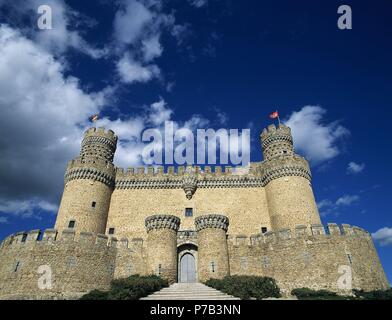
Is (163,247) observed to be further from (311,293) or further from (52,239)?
(311,293)

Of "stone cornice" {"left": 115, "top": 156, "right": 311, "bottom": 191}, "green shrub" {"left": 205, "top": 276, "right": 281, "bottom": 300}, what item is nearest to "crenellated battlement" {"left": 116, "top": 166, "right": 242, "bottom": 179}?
"stone cornice" {"left": 115, "top": 156, "right": 311, "bottom": 191}

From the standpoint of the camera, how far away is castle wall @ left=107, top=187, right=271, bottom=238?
86.5ft

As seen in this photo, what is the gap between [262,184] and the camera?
93.1 feet

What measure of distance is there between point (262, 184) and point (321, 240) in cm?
1015

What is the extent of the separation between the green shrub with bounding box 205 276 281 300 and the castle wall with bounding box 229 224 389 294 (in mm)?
2525

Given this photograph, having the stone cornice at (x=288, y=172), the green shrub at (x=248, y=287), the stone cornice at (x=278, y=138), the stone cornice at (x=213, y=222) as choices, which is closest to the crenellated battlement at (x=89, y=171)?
the stone cornice at (x=213, y=222)

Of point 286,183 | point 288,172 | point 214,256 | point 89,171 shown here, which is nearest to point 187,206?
point 214,256

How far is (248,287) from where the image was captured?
1514cm

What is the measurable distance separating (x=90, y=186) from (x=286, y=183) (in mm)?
17551

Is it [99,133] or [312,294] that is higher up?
[99,133]

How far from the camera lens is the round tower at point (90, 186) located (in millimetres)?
24406

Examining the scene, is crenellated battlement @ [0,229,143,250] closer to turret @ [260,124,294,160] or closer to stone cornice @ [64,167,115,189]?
stone cornice @ [64,167,115,189]

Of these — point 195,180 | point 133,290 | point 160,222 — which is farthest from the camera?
point 195,180
